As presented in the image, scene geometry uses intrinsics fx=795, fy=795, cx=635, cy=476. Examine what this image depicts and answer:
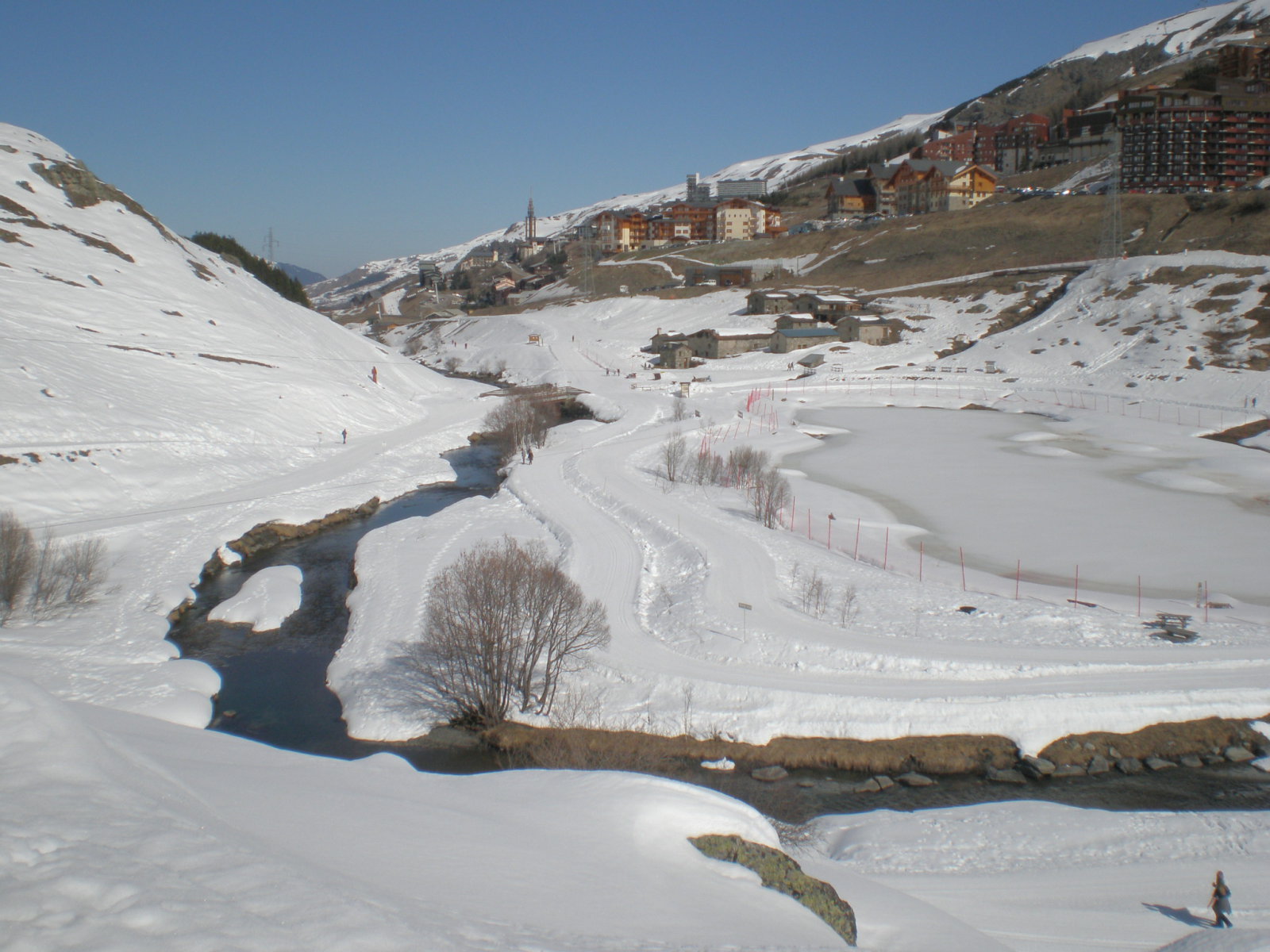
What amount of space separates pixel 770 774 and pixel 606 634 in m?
5.71

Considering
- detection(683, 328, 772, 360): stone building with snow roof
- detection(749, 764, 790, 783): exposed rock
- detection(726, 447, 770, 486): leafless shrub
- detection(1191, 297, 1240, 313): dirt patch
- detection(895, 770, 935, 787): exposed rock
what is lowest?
detection(895, 770, 935, 787): exposed rock

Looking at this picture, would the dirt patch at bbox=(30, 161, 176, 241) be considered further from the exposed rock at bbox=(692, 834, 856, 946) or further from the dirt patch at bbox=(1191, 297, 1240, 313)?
the dirt patch at bbox=(1191, 297, 1240, 313)

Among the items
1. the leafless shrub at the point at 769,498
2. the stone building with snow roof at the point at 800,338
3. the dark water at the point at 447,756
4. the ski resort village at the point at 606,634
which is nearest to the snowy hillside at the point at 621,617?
the ski resort village at the point at 606,634

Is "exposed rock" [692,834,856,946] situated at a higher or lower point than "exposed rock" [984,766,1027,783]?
higher

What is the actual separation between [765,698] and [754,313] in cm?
7471

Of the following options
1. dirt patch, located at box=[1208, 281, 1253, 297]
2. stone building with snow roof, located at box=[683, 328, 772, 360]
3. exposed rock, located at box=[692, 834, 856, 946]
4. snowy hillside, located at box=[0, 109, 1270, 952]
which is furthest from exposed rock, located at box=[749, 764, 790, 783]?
dirt patch, located at box=[1208, 281, 1253, 297]

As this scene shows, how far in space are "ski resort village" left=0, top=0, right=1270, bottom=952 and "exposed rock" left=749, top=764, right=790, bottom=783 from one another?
75 millimetres

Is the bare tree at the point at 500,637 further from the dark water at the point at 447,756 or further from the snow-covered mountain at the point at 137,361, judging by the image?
the snow-covered mountain at the point at 137,361

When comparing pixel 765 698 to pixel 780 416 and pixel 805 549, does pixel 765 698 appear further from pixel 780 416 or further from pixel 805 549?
pixel 780 416

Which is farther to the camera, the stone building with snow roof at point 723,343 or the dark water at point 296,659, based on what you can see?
the stone building with snow roof at point 723,343

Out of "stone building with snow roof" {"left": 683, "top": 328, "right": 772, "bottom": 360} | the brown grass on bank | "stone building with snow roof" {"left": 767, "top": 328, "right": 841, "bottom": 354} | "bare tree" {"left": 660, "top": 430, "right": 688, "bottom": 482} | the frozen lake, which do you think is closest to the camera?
the brown grass on bank

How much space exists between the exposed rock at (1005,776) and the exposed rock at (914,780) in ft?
4.03

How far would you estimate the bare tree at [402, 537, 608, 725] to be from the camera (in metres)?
18.1

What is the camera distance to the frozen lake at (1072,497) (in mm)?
25594
